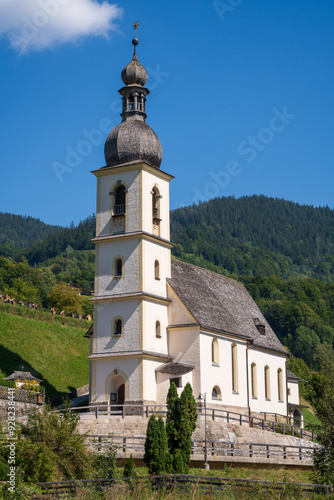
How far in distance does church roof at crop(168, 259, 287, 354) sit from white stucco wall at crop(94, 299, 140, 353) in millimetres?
3565

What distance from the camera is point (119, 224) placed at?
144 feet

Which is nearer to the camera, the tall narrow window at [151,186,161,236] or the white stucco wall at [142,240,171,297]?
the white stucco wall at [142,240,171,297]

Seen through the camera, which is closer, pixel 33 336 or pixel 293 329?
pixel 33 336

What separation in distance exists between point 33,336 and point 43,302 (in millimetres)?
45607

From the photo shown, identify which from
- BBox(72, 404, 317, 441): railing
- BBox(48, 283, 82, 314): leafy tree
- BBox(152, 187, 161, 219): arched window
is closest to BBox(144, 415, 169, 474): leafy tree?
BBox(72, 404, 317, 441): railing

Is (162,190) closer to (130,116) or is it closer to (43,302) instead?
(130,116)

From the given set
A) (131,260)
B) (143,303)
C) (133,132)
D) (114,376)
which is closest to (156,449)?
(114,376)

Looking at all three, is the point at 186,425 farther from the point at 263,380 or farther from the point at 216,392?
the point at 263,380

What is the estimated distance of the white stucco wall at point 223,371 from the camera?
43250mm

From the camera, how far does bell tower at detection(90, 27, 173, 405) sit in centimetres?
4159

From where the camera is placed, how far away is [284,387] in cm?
5616

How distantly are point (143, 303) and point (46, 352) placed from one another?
22.3 meters

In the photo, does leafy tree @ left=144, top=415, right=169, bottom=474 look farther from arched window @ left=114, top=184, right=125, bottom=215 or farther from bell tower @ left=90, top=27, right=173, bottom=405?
arched window @ left=114, top=184, right=125, bottom=215

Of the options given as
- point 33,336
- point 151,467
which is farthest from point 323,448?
point 33,336
